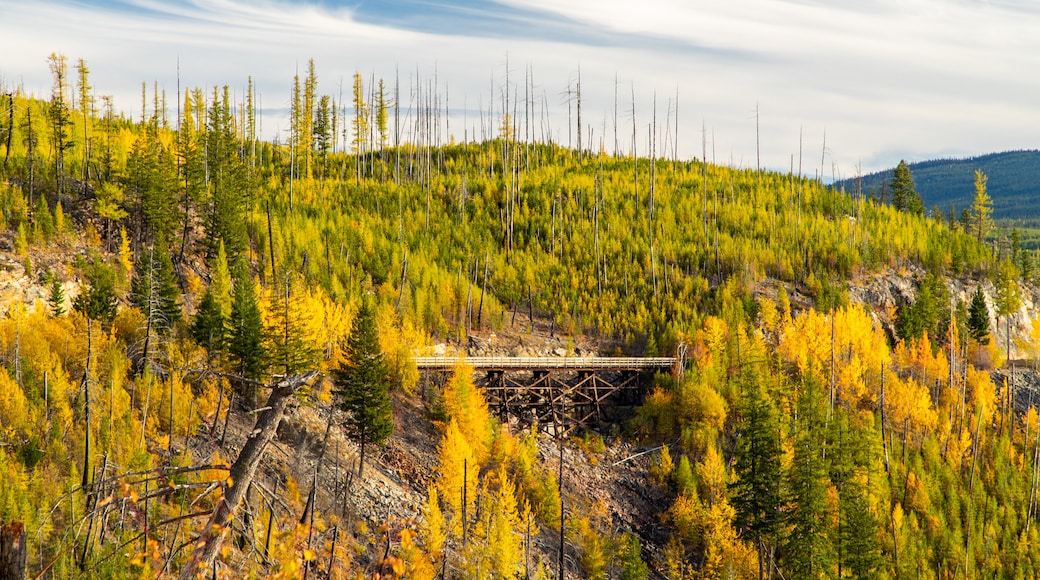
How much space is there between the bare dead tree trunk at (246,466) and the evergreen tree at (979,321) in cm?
8906

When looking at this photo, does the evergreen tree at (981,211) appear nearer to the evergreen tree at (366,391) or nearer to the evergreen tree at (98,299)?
the evergreen tree at (366,391)

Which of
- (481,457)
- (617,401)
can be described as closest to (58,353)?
(481,457)

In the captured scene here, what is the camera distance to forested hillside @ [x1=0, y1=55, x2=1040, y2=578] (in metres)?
43.0

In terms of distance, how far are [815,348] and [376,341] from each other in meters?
40.7

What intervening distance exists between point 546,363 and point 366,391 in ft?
52.1

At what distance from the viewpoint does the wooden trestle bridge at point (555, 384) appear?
58.6 m

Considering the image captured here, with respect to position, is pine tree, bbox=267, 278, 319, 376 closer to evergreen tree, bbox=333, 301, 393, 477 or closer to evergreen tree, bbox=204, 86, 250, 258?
evergreen tree, bbox=333, 301, 393, 477

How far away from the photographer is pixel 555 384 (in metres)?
62.5


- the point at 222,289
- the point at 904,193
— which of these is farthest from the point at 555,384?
the point at 904,193

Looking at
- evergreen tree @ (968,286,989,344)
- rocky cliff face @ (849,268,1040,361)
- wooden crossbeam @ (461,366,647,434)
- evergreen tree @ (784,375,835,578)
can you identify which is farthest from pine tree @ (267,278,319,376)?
evergreen tree @ (968,286,989,344)

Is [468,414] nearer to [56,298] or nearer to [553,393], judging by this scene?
[553,393]

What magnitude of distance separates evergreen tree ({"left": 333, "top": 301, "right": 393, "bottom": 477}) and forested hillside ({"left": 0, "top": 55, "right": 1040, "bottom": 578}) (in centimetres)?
18

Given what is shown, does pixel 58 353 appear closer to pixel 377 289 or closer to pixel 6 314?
pixel 6 314

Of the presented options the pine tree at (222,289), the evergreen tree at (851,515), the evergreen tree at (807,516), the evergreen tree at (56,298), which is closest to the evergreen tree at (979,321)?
the evergreen tree at (851,515)
